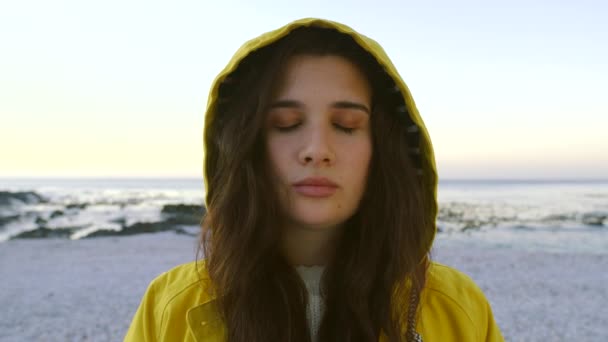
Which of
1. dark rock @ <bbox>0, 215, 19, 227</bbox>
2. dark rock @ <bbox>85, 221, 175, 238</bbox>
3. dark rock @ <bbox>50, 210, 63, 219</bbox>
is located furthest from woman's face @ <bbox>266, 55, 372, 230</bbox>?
dark rock @ <bbox>50, 210, 63, 219</bbox>

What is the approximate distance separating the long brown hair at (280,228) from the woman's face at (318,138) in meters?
0.06

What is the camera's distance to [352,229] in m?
1.98

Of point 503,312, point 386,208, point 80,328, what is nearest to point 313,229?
point 386,208

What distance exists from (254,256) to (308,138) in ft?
1.70

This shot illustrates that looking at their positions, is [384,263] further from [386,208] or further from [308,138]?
[308,138]

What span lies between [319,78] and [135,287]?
824cm

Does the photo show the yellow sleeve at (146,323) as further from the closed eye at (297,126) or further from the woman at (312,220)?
the closed eye at (297,126)

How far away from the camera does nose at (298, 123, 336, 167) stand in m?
1.66

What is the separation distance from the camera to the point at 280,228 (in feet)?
6.15

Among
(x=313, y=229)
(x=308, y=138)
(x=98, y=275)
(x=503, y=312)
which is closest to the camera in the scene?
(x=308, y=138)

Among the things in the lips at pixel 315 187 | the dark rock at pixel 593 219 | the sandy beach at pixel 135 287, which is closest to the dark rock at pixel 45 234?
the sandy beach at pixel 135 287

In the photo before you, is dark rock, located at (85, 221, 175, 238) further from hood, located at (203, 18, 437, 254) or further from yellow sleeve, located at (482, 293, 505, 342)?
yellow sleeve, located at (482, 293, 505, 342)

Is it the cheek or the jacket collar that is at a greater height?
the cheek

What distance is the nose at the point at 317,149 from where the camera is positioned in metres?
1.66
